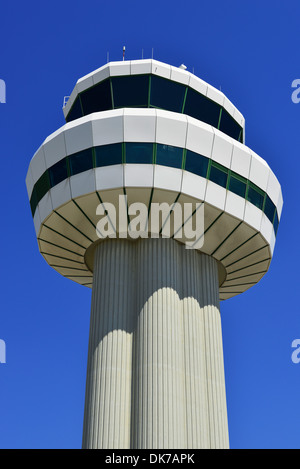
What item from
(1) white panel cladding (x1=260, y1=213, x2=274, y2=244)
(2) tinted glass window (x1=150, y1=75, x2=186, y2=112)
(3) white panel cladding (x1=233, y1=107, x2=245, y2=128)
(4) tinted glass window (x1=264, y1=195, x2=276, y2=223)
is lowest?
(1) white panel cladding (x1=260, y1=213, x2=274, y2=244)

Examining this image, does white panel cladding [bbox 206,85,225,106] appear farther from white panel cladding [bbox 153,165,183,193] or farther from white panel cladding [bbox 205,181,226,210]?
white panel cladding [bbox 153,165,183,193]

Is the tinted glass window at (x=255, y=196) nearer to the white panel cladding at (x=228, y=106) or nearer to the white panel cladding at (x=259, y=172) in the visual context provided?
the white panel cladding at (x=259, y=172)

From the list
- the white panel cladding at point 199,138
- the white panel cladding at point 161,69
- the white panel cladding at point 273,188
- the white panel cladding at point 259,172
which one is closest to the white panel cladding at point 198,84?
the white panel cladding at point 161,69

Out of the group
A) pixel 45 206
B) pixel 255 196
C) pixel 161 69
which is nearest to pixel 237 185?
pixel 255 196

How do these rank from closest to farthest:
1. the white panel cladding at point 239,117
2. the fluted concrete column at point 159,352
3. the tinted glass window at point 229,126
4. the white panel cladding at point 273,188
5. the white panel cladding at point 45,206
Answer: the fluted concrete column at point 159,352 → the white panel cladding at point 45,206 → the white panel cladding at point 273,188 → the tinted glass window at point 229,126 → the white panel cladding at point 239,117

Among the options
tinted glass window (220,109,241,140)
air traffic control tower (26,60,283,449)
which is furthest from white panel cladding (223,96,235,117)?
air traffic control tower (26,60,283,449)
